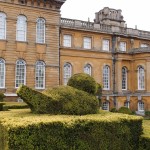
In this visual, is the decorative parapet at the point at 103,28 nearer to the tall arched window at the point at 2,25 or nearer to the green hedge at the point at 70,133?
the tall arched window at the point at 2,25

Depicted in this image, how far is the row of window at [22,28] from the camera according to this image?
2519 cm

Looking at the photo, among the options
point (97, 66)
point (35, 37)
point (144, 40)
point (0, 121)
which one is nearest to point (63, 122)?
point (0, 121)

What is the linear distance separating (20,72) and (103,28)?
12.0m

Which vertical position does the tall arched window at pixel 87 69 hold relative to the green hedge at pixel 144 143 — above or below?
above

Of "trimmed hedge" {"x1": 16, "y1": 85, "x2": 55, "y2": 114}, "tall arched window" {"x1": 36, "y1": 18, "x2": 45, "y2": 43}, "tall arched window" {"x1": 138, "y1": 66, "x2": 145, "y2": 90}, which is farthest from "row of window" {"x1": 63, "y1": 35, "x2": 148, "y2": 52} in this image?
"trimmed hedge" {"x1": 16, "y1": 85, "x2": 55, "y2": 114}

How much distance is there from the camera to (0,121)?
8734 millimetres

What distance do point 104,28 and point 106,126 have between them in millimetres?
25120

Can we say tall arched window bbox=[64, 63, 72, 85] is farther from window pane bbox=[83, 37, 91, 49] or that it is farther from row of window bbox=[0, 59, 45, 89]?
row of window bbox=[0, 59, 45, 89]

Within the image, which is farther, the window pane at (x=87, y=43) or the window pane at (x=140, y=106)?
the window pane at (x=140, y=106)

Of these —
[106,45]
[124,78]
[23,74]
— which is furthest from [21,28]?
[124,78]

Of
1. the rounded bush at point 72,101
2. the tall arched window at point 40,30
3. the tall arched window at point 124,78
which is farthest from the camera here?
the tall arched window at point 124,78

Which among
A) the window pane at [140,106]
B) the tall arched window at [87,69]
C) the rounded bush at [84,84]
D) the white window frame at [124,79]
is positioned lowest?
the window pane at [140,106]

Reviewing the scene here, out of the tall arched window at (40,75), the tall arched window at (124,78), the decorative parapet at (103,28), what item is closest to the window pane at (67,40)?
the decorative parapet at (103,28)

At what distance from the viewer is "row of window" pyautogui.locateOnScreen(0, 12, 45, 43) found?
2519 cm
